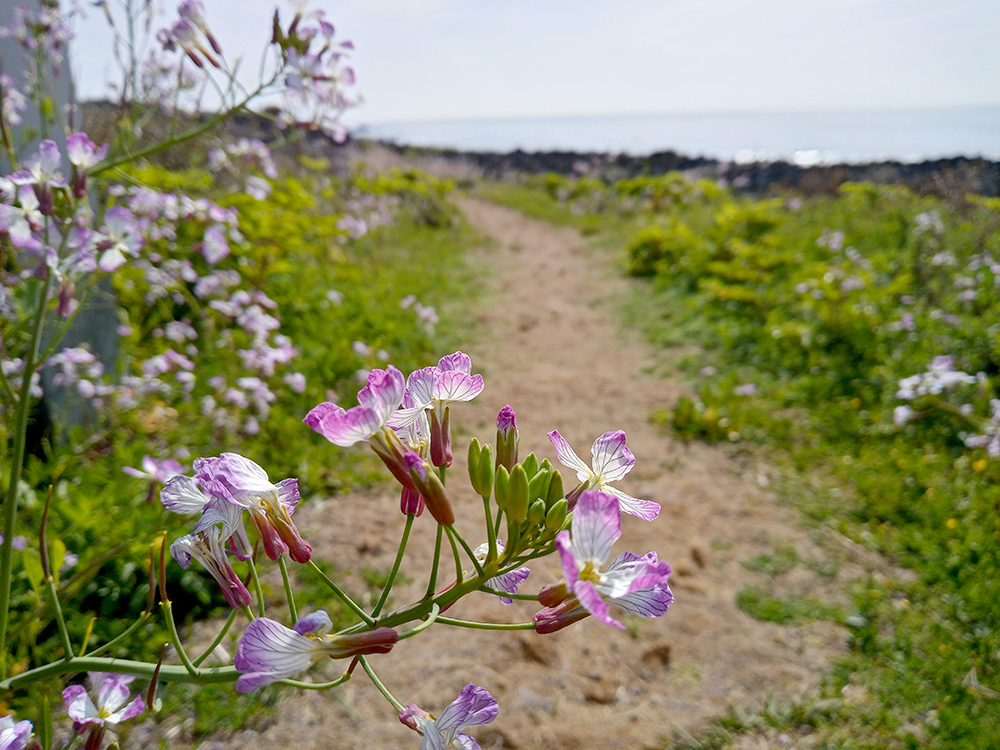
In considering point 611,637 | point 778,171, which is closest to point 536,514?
point 611,637

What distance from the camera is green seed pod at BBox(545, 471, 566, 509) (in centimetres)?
70

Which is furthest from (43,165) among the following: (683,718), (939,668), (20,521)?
(939,668)

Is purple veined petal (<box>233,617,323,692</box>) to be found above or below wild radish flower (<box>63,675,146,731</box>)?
above

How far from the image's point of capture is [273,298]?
4578mm

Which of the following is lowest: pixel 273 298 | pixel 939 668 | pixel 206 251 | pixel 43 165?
pixel 939 668

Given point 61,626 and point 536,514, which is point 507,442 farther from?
point 61,626

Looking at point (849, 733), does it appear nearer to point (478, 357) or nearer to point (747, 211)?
point (478, 357)

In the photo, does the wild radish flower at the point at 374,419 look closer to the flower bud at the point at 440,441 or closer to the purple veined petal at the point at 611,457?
the flower bud at the point at 440,441

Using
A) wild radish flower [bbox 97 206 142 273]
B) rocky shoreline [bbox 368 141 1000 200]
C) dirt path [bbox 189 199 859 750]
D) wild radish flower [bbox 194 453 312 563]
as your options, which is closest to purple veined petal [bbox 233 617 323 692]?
wild radish flower [bbox 194 453 312 563]

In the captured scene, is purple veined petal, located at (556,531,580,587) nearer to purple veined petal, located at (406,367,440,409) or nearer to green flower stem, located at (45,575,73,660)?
purple veined petal, located at (406,367,440,409)

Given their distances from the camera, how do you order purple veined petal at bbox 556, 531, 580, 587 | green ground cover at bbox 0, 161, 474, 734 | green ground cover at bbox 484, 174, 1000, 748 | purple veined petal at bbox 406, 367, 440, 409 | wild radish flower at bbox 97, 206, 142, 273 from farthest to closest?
green ground cover at bbox 484, 174, 1000, 748, green ground cover at bbox 0, 161, 474, 734, wild radish flower at bbox 97, 206, 142, 273, purple veined petal at bbox 406, 367, 440, 409, purple veined petal at bbox 556, 531, 580, 587

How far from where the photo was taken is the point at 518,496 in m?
0.67

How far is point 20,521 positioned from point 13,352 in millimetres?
680

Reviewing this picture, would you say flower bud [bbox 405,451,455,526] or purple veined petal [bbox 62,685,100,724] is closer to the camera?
flower bud [bbox 405,451,455,526]
